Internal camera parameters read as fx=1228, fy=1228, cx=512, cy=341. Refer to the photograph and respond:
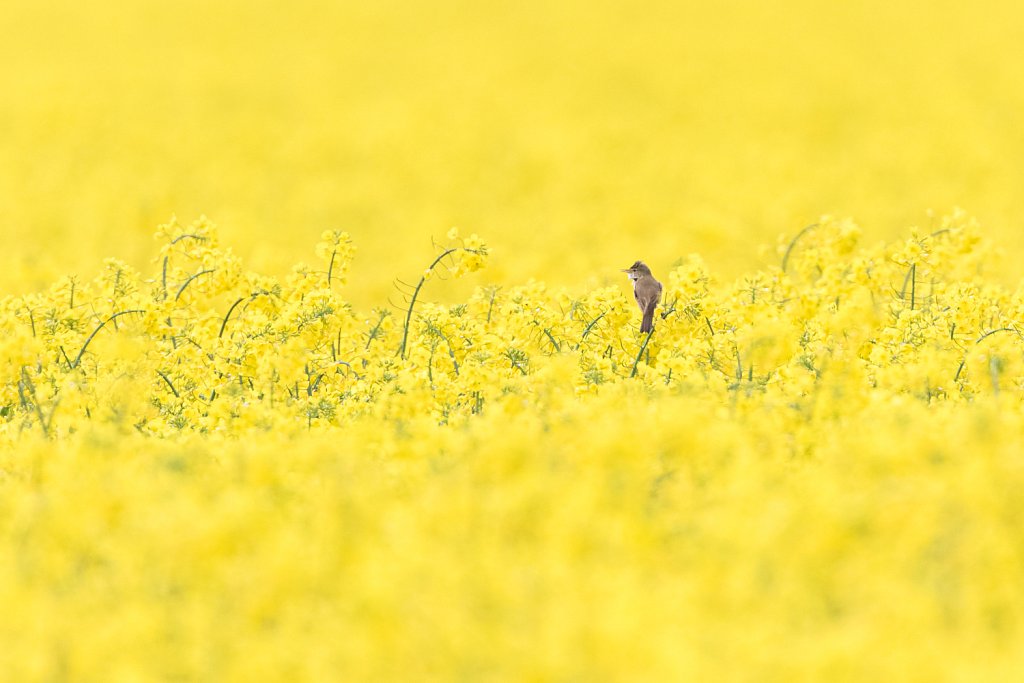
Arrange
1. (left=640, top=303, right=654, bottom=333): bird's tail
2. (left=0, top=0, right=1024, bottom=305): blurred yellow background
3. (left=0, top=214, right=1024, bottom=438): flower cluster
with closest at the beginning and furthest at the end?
1. (left=0, top=214, right=1024, bottom=438): flower cluster
2. (left=640, top=303, right=654, bottom=333): bird's tail
3. (left=0, top=0, right=1024, bottom=305): blurred yellow background

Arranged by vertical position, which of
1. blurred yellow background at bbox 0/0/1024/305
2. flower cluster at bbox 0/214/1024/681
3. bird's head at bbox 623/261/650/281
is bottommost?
flower cluster at bbox 0/214/1024/681

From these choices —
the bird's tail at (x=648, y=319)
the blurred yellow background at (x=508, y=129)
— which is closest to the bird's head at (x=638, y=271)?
the bird's tail at (x=648, y=319)

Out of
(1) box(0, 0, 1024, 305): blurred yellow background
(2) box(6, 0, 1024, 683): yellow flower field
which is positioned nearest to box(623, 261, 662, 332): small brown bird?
(2) box(6, 0, 1024, 683): yellow flower field

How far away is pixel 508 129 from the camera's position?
24.0 metres

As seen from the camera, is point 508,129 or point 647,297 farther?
point 508,129

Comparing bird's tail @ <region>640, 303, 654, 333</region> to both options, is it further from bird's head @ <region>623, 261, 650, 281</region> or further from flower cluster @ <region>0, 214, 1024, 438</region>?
bird's head @ <region>623, 261, 650, 281</region>

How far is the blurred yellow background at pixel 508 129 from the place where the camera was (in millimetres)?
17703

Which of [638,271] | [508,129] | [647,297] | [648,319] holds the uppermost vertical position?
[508,129]

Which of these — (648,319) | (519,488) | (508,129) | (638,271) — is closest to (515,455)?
(519,488)

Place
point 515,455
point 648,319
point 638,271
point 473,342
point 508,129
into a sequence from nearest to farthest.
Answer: point 515,455 < point 648,319 < point 473,342 < point 638,271 < point 508,129

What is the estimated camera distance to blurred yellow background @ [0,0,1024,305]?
17703mm

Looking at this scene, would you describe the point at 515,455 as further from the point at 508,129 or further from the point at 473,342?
the point at 508,129

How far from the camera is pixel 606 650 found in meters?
3.98

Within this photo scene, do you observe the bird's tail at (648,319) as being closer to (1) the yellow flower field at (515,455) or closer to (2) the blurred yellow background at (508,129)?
(1) the yellow flower field at (515,455)
